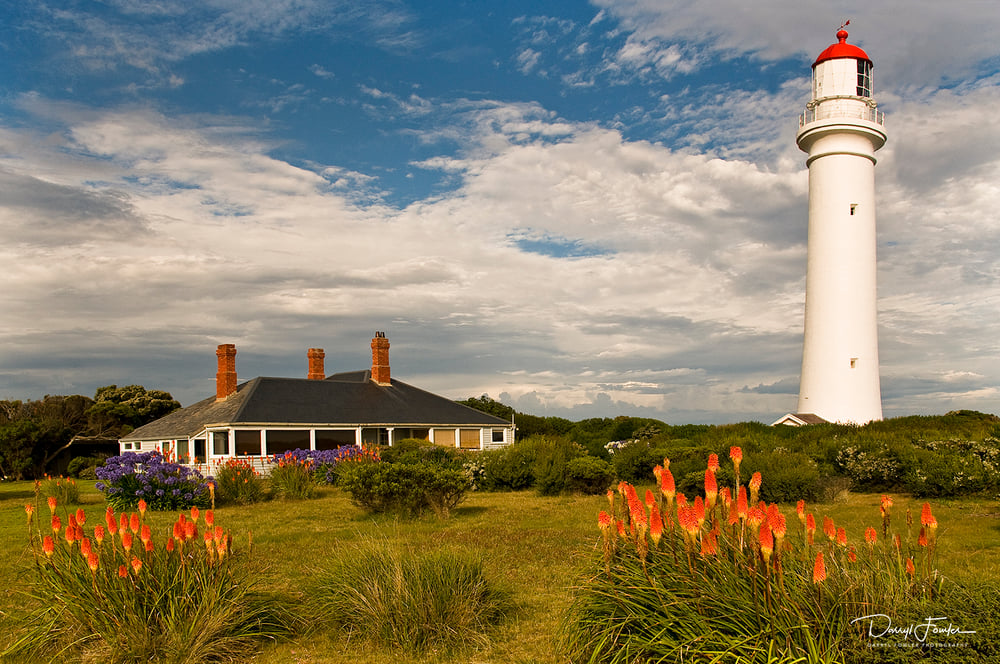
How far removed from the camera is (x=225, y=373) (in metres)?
32.0

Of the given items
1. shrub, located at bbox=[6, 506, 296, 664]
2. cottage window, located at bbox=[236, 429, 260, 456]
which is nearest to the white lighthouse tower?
cottage window, located at bbox=[236, 429, 260, 456]

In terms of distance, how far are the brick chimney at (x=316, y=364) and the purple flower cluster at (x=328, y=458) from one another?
1197 cm

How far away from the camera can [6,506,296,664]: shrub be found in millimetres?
5309

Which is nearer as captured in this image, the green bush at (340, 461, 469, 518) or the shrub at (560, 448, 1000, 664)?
the shrub at (560, 448, 1000, 664)

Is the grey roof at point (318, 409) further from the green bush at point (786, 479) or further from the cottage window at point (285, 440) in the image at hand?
the green bush at point (786, 479)

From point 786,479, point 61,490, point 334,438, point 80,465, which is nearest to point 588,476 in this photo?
point 786,479

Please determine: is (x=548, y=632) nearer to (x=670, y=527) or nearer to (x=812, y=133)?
(x=670, y=527)

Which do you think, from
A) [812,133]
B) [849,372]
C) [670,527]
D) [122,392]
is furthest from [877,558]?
[122,392]

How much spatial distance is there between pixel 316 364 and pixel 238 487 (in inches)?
752

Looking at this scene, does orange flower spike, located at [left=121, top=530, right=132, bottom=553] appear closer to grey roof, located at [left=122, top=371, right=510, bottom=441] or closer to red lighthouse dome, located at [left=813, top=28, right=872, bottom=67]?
grey roof, located at [left=122, top=371, right=510, bottom=441]

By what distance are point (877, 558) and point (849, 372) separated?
22822 millimetres

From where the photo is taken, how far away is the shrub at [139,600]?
531cm

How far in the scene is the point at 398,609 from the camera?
5.88 meters

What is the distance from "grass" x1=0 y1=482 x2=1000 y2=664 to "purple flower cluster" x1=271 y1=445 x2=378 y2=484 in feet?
8.99
